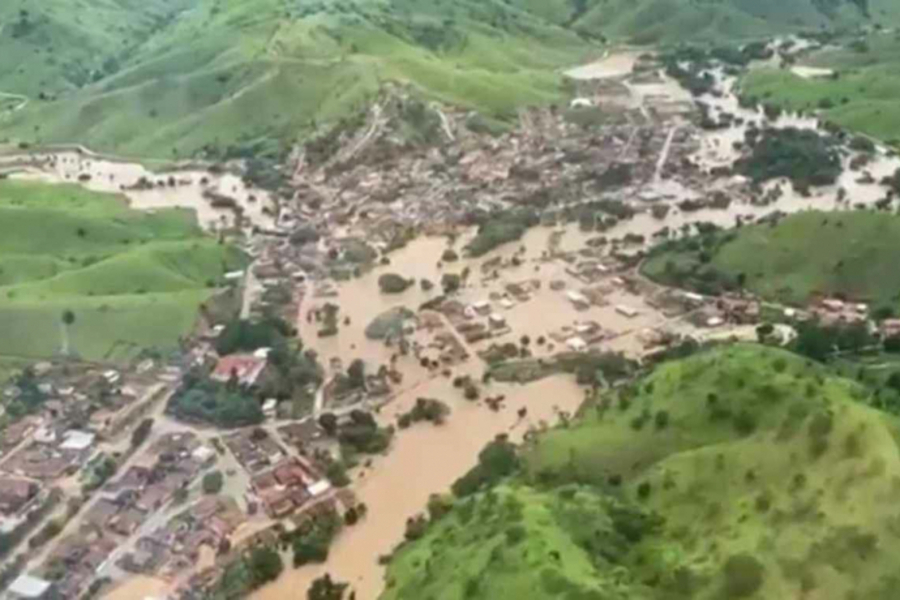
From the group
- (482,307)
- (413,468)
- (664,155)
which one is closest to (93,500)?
(413,468)

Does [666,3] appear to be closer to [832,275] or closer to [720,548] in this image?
[832,275]

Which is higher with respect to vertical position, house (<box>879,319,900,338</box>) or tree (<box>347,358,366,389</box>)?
house (<box>879,319,900,338</box>)

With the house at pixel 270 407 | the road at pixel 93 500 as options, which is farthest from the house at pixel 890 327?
the road at pixel 93 500

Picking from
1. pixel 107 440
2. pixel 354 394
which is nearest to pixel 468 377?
pixel 354 394

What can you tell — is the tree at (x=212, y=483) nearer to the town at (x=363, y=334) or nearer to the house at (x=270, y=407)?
the town at (x=363, y=334)

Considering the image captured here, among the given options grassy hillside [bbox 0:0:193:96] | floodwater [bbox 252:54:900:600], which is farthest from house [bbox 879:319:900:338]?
grassy hillside [bbox 0:0:193:96]

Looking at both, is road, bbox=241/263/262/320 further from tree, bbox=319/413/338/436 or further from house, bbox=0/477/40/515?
house, bbox=0/477/40/515
